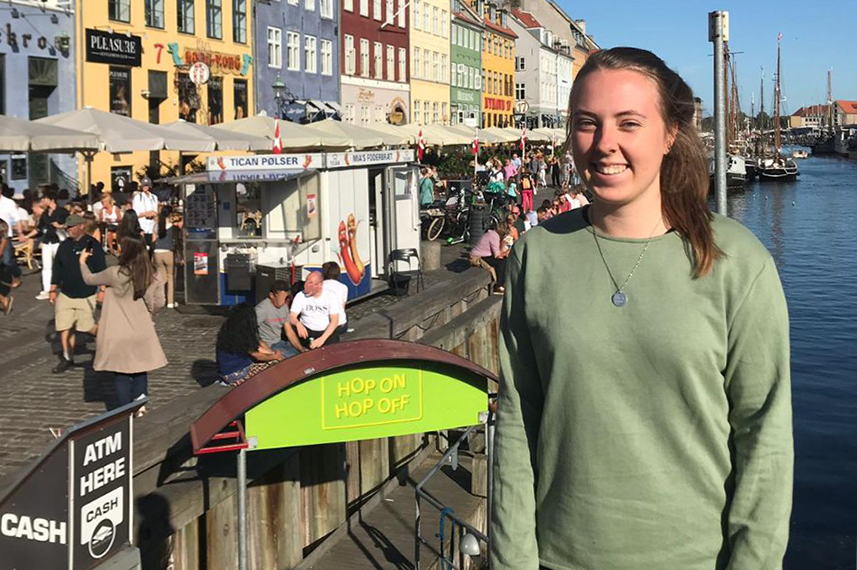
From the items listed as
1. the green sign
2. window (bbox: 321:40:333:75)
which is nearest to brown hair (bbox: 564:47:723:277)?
the green sign

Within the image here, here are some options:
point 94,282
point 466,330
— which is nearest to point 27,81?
point 466,330

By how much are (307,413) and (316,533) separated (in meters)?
3.36

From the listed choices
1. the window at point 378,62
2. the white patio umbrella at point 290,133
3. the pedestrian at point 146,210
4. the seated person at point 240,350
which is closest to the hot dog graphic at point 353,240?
the pedestrian at point 146,210

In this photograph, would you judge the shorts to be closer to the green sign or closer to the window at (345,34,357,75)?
the green sign

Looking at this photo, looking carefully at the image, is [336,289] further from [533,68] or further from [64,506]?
[533,68]

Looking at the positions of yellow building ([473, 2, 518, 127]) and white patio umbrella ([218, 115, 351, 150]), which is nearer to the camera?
white patio umbrella ([218, 115, 351, 150])

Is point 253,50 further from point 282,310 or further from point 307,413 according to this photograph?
point 307,413

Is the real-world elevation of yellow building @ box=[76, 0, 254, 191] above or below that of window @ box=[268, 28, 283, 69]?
below

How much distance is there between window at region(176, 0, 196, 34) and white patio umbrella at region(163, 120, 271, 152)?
11.4 m

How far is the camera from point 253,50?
128ft

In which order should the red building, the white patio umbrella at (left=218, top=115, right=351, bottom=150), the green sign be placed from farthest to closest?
the red building, the white patio umbrella at (left=218, top=115, right=351, bottom=150), the green sign

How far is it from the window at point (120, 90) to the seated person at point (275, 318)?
2020 centimetres

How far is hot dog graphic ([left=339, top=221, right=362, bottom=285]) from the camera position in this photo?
631 inches

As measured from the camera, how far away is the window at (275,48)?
4062 cm
